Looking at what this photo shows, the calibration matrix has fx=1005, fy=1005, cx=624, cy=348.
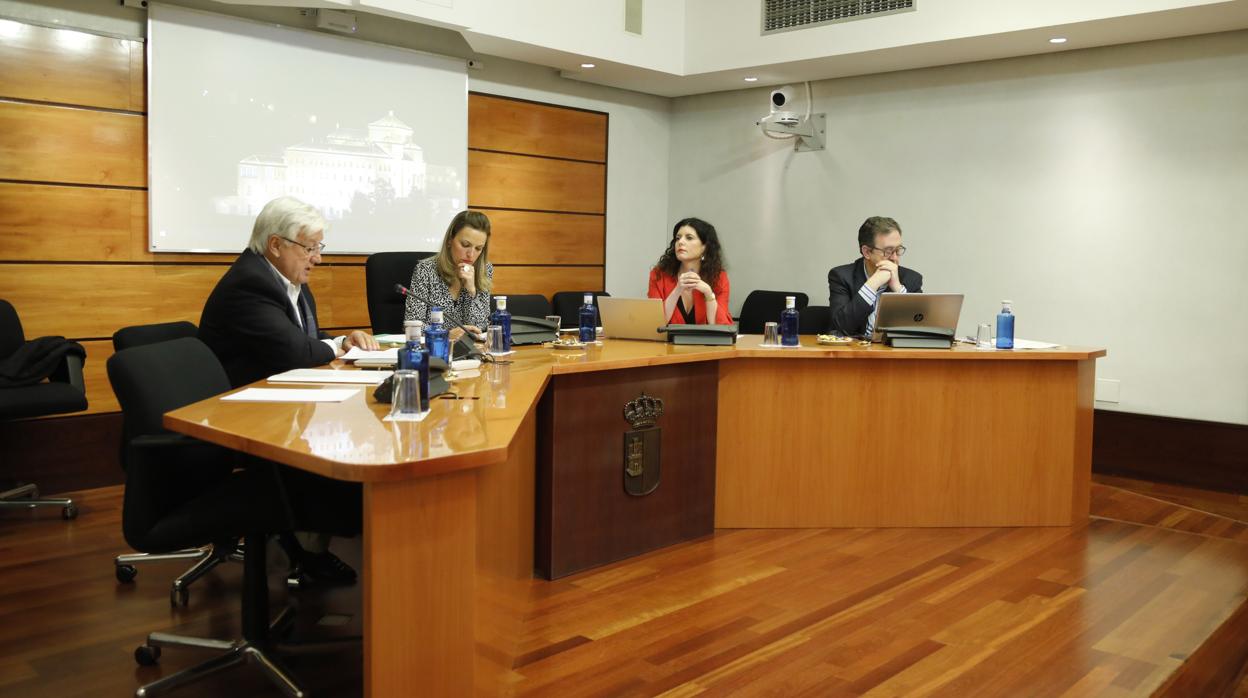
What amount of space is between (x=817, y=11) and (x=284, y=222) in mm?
4118

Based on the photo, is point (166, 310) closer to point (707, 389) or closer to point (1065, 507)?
point (707, 389)

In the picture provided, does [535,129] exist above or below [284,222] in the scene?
above

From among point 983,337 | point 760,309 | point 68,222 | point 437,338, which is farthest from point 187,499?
point 760,309

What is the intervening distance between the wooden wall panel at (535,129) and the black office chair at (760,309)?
1558 mm

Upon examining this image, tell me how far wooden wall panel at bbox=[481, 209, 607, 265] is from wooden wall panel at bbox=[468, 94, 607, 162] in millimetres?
445

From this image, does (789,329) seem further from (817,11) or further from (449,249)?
(817,11)

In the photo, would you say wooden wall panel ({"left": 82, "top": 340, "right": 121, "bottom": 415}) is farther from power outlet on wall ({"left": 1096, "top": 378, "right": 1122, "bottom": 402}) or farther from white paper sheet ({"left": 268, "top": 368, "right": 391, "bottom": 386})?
power outlet on wall ({"left": 1096, "top": 378, "right": 1122, "bottom": 402})

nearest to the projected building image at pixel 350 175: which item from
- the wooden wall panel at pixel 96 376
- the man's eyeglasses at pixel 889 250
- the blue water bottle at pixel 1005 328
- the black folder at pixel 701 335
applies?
the wooden wall panel at pixel 96 376

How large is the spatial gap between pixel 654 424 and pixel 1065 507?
6.42 feet

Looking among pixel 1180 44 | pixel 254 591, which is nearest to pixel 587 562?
pixel 254 591

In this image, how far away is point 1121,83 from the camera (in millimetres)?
5664

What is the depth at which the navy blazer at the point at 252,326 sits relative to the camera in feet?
10.7

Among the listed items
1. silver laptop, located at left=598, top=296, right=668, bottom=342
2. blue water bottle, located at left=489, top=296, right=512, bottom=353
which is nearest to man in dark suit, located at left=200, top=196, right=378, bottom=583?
blue water bottle, located at left=489, top=296, right=512, bottom=353

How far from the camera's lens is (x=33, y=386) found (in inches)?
174
